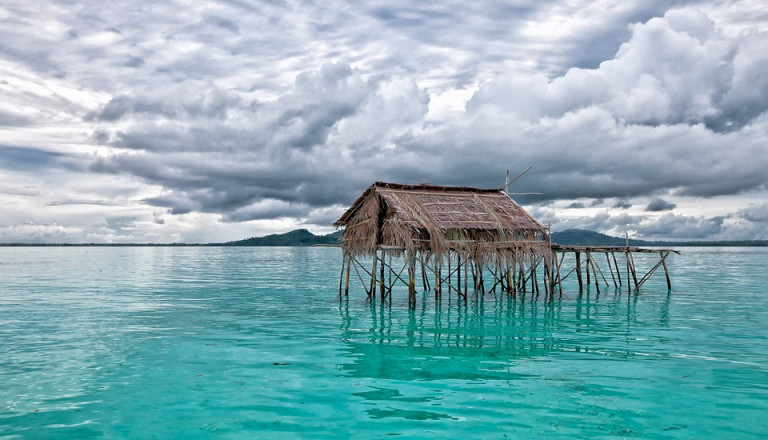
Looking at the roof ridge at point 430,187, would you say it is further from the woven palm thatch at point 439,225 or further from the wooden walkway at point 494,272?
the wooden walkway at point 494,272

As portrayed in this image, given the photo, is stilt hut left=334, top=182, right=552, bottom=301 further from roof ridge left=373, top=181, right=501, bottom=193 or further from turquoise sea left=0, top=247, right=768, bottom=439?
turquoise sea left=0, top=247, right=768, bottom=439

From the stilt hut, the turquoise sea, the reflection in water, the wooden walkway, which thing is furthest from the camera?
the wooden walkway

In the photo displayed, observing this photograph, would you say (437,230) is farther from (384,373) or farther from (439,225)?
(384,373)

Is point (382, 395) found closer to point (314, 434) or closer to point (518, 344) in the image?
point (314, 434)

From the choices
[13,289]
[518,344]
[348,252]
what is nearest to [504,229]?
[348,252]

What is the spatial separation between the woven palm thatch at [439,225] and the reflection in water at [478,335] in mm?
2535

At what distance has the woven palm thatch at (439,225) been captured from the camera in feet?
74.3

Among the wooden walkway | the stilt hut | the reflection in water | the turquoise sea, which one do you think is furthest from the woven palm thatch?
the turquoise sea

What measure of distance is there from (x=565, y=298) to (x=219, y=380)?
70.7ft

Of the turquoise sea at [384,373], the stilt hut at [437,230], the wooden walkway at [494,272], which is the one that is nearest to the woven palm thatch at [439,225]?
the stilt hut at [437,230]

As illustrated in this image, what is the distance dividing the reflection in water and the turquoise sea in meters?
0.08

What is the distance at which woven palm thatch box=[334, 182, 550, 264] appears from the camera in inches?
891

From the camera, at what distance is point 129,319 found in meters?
21.0

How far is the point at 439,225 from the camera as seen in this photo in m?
23.2
